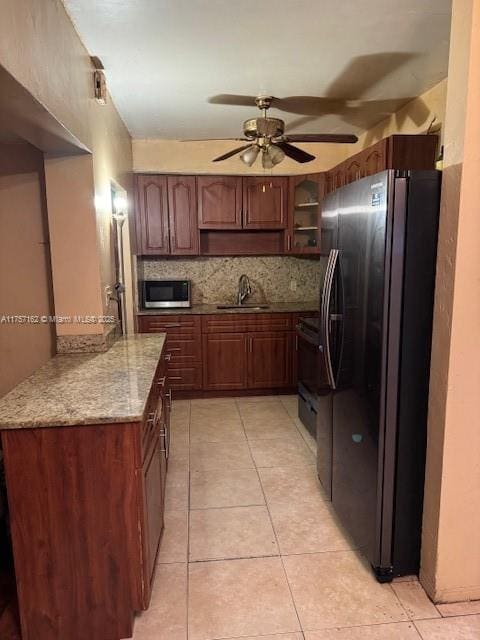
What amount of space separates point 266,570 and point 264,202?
10.9ft

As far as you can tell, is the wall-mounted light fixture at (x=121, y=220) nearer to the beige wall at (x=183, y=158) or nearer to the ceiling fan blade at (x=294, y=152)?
the beige wall at (x=183, y=158)

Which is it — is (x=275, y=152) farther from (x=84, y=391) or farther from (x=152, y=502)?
(x=152, y=502)

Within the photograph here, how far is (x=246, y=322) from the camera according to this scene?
13.4ft

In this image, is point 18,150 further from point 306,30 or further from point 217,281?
point 217,281

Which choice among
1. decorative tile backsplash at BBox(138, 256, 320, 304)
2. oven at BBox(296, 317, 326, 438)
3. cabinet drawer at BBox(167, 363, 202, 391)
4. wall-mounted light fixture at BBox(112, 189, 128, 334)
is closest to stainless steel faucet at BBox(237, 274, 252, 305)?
decorative tile backsplash at BBox(138, 256, 320, 304)

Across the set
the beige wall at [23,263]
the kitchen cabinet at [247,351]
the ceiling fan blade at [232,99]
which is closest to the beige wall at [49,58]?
the beige wall at [23,263]

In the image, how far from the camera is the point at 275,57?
7.88 feet

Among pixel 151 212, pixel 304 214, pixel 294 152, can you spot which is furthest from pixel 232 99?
pixel 304 214

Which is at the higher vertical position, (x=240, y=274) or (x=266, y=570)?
(x=240, y=274)

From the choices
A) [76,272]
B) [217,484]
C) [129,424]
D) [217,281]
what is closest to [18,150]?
[76,272]

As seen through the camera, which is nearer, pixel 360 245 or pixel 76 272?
pixel 360 245

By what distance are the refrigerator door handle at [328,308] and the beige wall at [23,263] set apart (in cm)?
153

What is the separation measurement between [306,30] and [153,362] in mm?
1901

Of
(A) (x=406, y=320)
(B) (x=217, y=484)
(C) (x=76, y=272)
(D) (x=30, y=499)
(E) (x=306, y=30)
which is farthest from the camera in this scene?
(B) (x=217, y=484)
